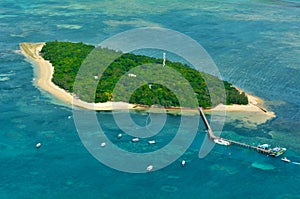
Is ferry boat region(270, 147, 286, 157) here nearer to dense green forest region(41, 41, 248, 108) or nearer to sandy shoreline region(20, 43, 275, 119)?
sandy shoreline region(20, 43, 275, 119)

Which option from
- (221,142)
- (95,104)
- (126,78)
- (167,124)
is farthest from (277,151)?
(126,78)

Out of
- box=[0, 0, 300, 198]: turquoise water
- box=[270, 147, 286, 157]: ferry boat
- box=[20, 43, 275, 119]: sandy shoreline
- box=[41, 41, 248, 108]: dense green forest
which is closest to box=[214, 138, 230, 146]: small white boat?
box=[0, 0, 300, 198]: turquoise water

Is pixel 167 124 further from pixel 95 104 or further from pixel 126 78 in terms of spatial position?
pixel 126 78

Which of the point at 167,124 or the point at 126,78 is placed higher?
the point at 126,78

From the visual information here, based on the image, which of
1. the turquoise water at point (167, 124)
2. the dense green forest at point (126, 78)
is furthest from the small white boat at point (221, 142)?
the dense green forest at point (126, 78)

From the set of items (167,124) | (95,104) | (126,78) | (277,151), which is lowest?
(167,124)

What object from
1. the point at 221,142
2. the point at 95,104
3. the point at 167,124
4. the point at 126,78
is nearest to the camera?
the point at 221,142

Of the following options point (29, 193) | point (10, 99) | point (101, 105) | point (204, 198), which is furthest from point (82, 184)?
point (10, 99)

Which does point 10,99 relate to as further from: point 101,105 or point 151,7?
point 151,7
